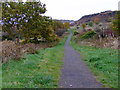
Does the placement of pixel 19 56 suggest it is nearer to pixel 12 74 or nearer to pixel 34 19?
pixel 12 74

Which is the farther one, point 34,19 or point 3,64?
point 34,19

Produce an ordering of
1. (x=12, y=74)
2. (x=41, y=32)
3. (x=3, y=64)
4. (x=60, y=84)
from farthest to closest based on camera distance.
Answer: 1. (x=41, y=32)
2. (x=3, y=64)
3. (x=12, y=74)
4. (x=60, y=84)

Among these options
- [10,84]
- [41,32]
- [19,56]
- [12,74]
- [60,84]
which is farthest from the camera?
[41,32]

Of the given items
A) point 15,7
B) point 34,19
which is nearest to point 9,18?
point 15,7

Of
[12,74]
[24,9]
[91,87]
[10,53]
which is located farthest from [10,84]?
[24,9]

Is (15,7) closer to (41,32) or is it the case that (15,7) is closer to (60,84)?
(41,32)

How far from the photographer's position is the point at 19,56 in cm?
955

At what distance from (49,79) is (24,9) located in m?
16.2

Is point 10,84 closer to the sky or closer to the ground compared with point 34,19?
closer to the ground

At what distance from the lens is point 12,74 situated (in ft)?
21.4

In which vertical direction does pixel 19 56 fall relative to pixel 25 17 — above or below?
below

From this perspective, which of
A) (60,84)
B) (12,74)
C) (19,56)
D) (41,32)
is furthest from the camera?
(41,32)

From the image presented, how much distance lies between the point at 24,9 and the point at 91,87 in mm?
17329

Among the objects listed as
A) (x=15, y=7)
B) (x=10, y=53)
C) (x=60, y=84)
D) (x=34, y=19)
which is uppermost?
(x=15, y=7)
